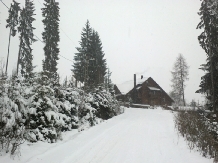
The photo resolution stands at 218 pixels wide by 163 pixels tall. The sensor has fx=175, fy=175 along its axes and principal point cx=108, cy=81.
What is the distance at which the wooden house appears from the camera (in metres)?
44.1

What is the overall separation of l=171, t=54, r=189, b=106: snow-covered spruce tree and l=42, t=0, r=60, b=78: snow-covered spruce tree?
3134 cm

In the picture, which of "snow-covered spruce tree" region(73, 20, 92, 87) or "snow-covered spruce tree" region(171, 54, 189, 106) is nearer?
"snow-covered spruce tree" region(73, 20, 92, 87)

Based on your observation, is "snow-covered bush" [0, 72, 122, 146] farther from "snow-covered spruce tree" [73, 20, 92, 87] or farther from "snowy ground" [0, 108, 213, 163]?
"snow-covered spruce tree" [73, 20, 92, 87]

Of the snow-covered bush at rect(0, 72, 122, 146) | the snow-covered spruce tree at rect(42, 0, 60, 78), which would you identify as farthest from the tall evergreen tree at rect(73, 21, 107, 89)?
the snow-covered bush at rect(0, 72, 122, 146)

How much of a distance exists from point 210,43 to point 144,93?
30730 mm

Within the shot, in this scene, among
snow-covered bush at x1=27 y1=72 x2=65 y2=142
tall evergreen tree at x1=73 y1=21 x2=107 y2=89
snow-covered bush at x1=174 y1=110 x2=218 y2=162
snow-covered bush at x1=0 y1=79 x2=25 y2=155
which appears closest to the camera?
snow-covered bush at x1=0 y1=79 x2=25 y2=155

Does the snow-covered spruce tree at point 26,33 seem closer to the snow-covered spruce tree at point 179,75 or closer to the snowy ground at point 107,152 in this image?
the snowy ground at point 107,152

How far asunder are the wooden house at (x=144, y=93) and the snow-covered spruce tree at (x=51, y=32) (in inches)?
905

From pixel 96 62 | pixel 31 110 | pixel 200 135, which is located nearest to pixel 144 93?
pixel 96 62

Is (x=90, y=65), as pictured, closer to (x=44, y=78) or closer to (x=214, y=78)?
(x=214, y=78)

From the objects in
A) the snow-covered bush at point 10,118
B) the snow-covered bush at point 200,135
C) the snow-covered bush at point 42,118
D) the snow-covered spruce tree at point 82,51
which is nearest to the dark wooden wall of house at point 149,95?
the snow-covered spruce tree at point 82,51

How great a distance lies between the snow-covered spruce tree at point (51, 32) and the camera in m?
24.1

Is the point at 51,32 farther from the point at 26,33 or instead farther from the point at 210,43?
the point at 210,43

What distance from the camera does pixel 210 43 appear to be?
51.0 ft
